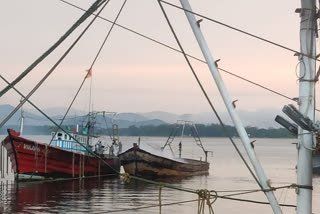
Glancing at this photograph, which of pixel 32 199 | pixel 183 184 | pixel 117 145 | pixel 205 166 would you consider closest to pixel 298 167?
pixel 32 199

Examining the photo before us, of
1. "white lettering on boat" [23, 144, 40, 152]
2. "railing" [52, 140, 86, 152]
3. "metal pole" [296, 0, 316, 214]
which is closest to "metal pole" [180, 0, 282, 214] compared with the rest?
"metal pole" [296, 0, 316, 214]

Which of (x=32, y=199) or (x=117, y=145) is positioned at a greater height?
(x=117, y=145)

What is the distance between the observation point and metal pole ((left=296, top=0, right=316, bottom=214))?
6.57 meters

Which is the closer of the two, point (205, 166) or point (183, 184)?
point (183, 184)

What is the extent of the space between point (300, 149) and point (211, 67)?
5.20 ft

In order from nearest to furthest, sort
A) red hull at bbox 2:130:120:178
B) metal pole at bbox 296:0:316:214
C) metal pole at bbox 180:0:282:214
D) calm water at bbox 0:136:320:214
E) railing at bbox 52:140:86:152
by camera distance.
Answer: metal pole at bbox 180:0:282:214 → metal pole at bbox 296:0:316:214 → calm water at bbox 0:136:320:214 → red hull at bbox 2:130:120:178 → railing at bbox 52:140:86:152

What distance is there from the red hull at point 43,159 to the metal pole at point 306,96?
100 feet

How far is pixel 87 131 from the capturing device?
4266 centimetres

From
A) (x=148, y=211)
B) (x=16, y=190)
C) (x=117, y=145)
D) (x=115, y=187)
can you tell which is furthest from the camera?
(x=117, y=145)

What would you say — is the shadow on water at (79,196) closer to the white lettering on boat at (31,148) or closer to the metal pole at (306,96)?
the white lettering on boat at (31,148)

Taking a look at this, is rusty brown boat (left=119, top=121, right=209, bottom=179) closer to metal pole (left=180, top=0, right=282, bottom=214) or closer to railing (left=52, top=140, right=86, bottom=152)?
railing (left=52, top=140, right=86, bottom=152)

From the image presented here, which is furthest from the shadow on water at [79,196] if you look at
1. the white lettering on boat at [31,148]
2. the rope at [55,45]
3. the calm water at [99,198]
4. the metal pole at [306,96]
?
the rope at [55,45]

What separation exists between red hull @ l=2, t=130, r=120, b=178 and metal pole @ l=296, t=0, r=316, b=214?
30.6 metres

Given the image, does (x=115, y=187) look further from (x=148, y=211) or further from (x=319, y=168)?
(x=319, y=168)
